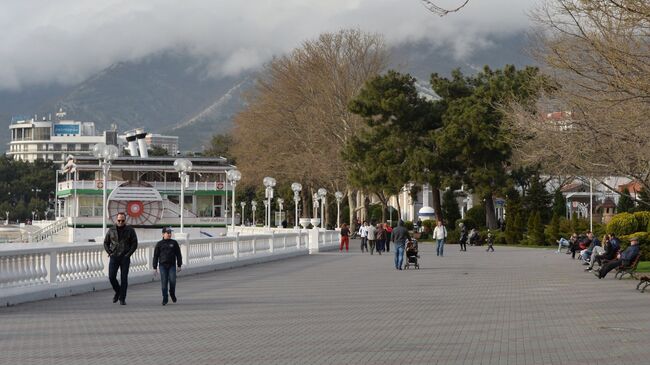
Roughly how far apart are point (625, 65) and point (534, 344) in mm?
8323

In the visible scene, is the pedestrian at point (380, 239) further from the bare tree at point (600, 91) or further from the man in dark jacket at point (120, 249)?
the man in dark jacket at point (120, 249)

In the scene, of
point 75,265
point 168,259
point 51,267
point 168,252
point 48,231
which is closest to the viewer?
point 168,259

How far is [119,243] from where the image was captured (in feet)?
66.3

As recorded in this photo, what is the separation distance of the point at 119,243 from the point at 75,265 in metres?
3.44

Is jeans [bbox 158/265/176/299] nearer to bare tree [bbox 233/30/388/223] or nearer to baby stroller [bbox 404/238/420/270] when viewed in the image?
baby stroller [bbox 404/238/420/270]

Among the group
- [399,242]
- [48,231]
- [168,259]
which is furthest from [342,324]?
[48,231]

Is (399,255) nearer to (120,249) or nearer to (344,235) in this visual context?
(120,249)

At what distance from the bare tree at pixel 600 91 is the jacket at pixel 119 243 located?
902 centimetres

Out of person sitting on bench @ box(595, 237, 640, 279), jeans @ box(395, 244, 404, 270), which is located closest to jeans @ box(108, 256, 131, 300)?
person sitting on bench @ box(595, 237, 640, 279)

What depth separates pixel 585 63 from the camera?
77.6 ft

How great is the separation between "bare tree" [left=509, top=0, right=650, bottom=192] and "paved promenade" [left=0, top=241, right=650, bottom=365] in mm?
3604

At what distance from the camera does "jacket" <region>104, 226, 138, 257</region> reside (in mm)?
20172

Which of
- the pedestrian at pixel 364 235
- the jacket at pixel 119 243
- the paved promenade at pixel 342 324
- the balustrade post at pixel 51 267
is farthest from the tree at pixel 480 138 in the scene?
the jacket at pixel 119 243

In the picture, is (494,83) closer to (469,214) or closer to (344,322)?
(469,214)
